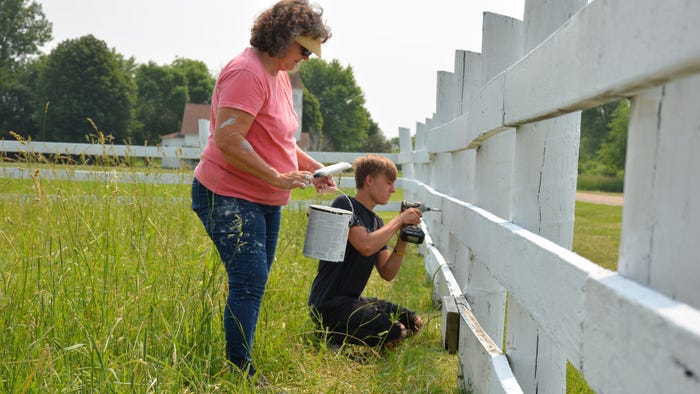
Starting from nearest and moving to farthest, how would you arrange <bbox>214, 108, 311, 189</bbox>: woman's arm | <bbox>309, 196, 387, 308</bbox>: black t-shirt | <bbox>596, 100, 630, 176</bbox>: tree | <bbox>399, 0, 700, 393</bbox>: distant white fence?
<bbox>399, 0, 700, 393</bbox>: distant white fence < <bbox>214, 108, 311, 189</bbox>: woman's arm < <bbox>309, 196, 387, 308</bbox>: black t-shirt < <bbox>596, 100, 630, 176</bbox>: tree

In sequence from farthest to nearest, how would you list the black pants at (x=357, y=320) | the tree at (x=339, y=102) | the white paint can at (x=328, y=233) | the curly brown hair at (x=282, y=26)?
the tree at (x=339, y=102), the black pants at (x=357, y=320), the white paint can at (x=328, y=233), the curly brown hair at (x=282, y=26)

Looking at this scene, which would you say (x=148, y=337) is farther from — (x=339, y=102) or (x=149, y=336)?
(x=339, y=102)

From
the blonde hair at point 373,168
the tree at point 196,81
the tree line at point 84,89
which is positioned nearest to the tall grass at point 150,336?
the blonde hair at point 373,168

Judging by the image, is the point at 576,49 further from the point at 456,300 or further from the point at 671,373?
the point at 456,300

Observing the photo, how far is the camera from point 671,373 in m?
0.77

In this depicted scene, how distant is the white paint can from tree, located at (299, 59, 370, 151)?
74447mm

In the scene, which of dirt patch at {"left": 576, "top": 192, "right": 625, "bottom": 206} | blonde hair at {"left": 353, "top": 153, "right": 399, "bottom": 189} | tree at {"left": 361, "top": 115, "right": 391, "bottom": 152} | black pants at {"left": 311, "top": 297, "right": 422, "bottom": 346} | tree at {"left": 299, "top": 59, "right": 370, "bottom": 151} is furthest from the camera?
tree at {"left": 361, "top": 115, "right": 391, "bottom": 152}

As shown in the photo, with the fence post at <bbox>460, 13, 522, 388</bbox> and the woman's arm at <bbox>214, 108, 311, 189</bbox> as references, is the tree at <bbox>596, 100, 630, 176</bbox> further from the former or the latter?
the woman's arm at <bbox>214, 108, 311, 189</bbox>

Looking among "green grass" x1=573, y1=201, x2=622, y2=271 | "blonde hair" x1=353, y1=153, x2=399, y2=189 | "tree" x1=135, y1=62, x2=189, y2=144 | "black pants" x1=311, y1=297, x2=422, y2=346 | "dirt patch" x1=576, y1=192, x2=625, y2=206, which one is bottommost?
"green grass" x1=573, y1=201, x2=622, y2=271

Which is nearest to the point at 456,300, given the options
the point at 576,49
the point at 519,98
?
the point at 519,98

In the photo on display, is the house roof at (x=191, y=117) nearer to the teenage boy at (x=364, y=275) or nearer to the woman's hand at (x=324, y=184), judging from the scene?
the teenage boy at (x=364, y=275)

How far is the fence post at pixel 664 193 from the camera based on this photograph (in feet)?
2.64

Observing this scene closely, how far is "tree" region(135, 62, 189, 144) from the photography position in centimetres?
6419

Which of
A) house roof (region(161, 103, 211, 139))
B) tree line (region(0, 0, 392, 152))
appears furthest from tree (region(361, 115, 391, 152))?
house roof (region(161, 103, 211, 139))
